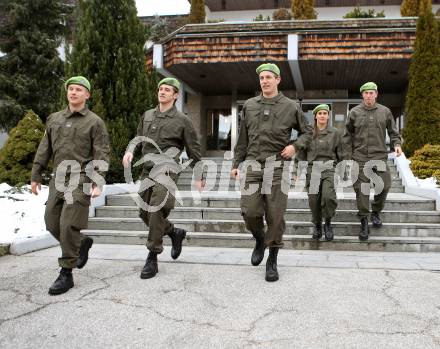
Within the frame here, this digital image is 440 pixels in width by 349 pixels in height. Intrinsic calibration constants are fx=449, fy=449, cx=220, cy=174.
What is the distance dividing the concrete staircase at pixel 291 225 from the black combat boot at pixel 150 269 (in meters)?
1.92

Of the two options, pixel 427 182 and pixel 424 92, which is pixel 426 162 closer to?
pixel 427 182

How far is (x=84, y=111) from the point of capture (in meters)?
4.29

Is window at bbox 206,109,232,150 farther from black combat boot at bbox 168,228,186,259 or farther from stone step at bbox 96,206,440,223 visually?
black combat boot at bbox 168,228,186,259

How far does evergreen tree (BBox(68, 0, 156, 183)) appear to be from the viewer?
9.30 metres

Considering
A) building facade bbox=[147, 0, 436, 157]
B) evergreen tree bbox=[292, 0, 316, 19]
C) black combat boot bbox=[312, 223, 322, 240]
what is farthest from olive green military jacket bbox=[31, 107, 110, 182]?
evergreen tree bbox=[292, 0, 316, 19]

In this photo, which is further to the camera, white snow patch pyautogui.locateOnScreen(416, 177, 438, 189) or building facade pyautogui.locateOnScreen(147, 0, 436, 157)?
building facade pyautogui.locateOnScreen(147, 0, 436, 157)

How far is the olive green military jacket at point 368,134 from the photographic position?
6164mm

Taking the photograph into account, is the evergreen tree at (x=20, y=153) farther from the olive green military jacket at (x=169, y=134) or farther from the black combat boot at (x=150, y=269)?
the black combat boot at (x=150, y=269)

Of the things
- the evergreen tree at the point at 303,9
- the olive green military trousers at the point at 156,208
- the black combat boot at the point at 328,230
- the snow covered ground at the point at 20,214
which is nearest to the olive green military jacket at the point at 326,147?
the black combat boot at the point at 328,230

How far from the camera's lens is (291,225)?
654cm

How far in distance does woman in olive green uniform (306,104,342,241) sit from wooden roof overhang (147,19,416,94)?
24.7 feet

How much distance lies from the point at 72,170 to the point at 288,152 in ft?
6.58

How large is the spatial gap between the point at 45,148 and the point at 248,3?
20.2 m

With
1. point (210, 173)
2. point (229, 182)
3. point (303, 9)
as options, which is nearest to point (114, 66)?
point (229, 182)
